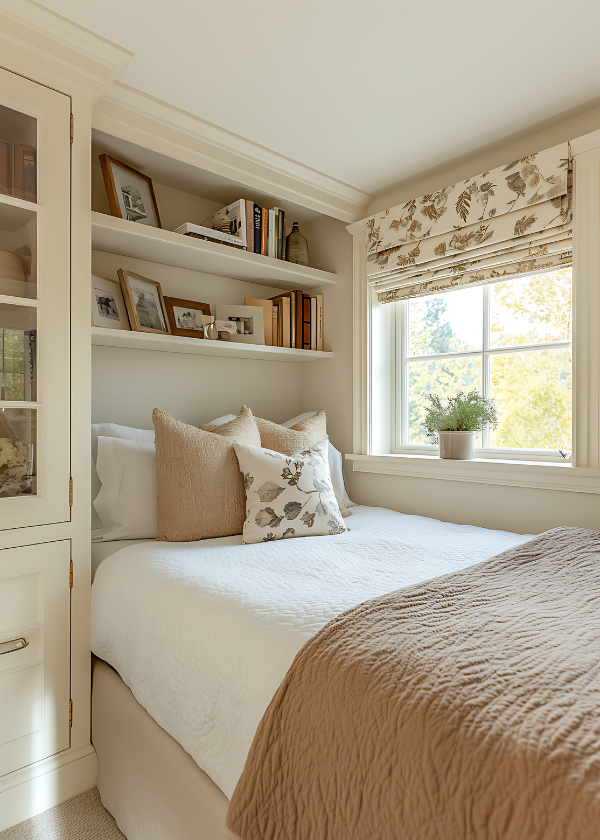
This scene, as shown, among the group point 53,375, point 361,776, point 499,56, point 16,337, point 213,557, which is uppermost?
point 499,56

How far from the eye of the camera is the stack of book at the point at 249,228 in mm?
2203

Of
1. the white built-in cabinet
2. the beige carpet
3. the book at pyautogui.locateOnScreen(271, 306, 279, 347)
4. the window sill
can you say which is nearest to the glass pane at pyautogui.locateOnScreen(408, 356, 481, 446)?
the window sill

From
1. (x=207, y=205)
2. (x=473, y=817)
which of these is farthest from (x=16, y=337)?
(x=473, y=817)

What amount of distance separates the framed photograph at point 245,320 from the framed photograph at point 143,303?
35cm

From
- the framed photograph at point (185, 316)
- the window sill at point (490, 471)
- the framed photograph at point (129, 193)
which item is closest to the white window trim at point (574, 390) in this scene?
the window sill at point (490, 471)

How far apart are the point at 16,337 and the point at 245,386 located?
1289 millimetres

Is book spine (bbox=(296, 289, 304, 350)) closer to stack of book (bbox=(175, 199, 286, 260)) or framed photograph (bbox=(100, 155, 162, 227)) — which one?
stack of book (bbox=(175, 199, 286, 260))

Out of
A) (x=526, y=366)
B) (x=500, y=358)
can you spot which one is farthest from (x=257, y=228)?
(x=526, y=366)

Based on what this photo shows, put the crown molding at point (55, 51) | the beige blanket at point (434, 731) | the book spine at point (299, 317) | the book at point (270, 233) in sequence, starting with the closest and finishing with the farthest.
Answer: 1. the beige blanket at point (434, 731)
2. the crown molding at point (55, 51)
3. the book at point (270, 233)
4. the book spine at point (299, 317)

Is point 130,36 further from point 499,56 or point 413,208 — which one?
point 413,208

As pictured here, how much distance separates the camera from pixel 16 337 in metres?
1.44

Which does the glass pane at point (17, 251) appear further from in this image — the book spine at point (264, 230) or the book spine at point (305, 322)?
the book spine at point (305, 322)

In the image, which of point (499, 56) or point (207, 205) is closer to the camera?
point (499, 56)

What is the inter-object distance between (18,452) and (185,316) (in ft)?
3.49
